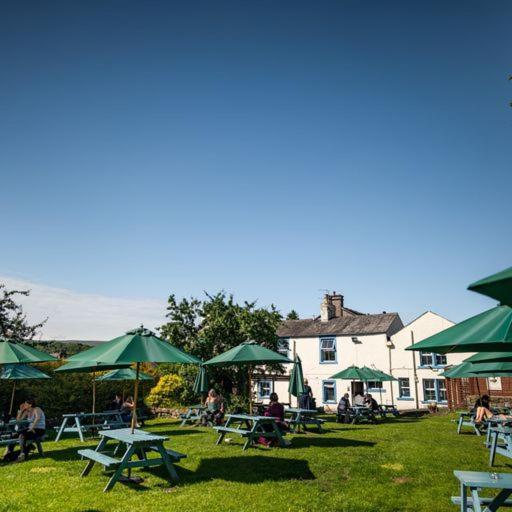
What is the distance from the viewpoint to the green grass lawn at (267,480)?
6676mm

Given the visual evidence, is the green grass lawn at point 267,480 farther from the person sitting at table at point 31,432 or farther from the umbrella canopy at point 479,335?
the umbrella canopy at point 479,335

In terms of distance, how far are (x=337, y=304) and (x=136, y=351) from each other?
31.1 m

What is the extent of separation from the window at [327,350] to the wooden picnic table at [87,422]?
19.7 m

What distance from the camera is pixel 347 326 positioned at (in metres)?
35.0

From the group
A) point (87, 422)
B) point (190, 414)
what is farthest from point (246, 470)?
point (87, 422)

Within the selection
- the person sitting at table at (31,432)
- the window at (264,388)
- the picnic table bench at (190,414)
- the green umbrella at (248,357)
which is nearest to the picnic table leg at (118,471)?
the person sitting at table at (31,432)

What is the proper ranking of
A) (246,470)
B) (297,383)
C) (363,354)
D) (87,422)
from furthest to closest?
1. (363,354)
2. (297,383)
3. (87,422)
4. (246,470)

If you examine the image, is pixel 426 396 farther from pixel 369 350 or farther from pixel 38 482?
pixel 38 482

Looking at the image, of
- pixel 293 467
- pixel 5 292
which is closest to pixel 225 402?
pixel 5 292

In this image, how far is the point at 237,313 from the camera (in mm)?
25766

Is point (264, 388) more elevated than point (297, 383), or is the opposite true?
point (297, 383)

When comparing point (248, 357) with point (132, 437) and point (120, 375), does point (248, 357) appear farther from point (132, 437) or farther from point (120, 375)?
point (120, 375)

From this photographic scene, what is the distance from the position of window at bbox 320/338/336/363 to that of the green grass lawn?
870 inches

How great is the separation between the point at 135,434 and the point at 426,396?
26.8 meters
